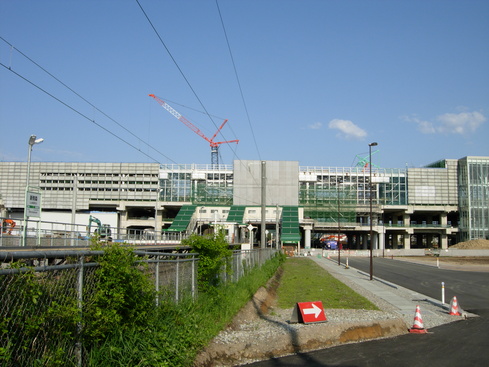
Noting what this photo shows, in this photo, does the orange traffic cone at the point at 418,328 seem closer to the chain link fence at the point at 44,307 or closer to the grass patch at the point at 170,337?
the grass patch at the point at 170,337

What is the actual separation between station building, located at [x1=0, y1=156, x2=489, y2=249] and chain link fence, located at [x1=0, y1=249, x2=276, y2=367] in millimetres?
89188

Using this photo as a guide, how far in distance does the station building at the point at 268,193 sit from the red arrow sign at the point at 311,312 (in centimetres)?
8086

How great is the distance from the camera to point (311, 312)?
14875 millimetres

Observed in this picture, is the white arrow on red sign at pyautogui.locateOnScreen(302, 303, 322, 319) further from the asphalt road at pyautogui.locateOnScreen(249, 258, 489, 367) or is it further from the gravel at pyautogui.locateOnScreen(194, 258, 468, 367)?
the asphalt road at pyautogui.locateOnScreen(249, 258, 489, 367)

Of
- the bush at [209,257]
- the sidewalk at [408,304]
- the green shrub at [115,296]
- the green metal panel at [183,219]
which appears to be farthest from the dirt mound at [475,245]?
the green shrub at [115,296]

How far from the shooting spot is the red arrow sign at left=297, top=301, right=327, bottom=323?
14.6m

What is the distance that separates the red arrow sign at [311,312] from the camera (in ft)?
48.0

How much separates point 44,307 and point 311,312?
10.2 meters

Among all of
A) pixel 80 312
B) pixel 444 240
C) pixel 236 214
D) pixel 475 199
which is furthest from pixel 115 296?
pixel 444 240

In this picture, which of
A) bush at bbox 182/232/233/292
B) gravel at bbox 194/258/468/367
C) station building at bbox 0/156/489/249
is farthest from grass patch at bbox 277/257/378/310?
station building at bbox 0/156/489/249

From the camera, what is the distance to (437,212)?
366 ft

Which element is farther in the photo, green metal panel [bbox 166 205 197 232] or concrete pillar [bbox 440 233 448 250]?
concrete pillar [bbox 440 233 448 250]

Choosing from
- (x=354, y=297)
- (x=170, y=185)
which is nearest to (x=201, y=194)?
(x=170, y=185)

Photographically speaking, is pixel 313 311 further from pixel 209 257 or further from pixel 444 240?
pixel 444 240
